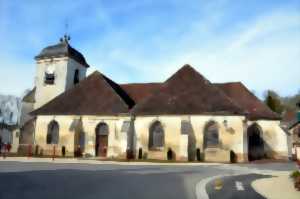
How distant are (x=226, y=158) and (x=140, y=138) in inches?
294

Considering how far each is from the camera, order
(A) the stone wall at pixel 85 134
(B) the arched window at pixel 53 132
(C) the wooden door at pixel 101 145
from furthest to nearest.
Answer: (B) the arched window at pixel 53 132 → (C) the wooden door at pixel 101 145 → (A) the stone wall at pixel 85 134

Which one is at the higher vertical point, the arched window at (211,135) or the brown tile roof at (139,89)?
the brown tile roof at (139,89)

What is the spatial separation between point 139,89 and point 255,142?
42.7ft

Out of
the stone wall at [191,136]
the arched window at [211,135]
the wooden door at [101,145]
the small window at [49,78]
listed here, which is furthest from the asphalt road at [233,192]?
the small window at [49,78]

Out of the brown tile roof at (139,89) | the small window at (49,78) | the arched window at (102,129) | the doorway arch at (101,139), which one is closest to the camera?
the doorway arch at (101,139)

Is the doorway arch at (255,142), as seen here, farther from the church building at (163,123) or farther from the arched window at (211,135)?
the arched window at (211,135)

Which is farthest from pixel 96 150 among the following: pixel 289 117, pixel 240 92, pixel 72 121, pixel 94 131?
pixel 289 117

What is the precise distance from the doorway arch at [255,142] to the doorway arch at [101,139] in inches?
521

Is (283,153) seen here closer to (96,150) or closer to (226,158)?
(226,158)

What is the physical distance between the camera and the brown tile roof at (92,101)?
92.5 ft

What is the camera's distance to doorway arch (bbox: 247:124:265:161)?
1105 inches

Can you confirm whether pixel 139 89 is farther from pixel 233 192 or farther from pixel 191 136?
pixel 233 192

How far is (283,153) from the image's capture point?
90.6 feet

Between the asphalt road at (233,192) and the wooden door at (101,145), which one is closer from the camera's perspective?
the asphalt road at (233,192)
